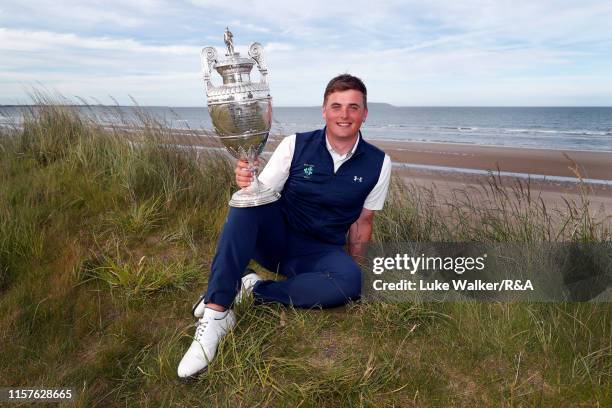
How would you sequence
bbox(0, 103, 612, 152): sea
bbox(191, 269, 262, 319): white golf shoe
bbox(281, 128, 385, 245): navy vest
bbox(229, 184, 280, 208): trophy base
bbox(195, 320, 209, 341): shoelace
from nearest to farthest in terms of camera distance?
1. bbox(195, 320, 209, 341): shoelace
2. bbox(229, 184, 280, 208): trophy base
3. bbox(191, 269, 262, 319): white golf shoe
4. bbox(281, 128, 385, 245): navy vest
5. bbox(0, 103, 612, 152): sea

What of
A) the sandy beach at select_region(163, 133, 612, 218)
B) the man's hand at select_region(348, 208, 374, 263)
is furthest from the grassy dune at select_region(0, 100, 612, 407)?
the sandy beach at select_region(163, 133, 612, 218)

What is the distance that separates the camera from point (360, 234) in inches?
109

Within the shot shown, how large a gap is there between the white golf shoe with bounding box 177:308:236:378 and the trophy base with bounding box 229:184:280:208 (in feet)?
1.80

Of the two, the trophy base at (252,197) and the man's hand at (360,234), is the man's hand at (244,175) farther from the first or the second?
the man's hand at (360,234)

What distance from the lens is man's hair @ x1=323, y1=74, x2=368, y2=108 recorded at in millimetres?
2445

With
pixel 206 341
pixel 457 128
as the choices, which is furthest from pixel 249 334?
pixel 457 128

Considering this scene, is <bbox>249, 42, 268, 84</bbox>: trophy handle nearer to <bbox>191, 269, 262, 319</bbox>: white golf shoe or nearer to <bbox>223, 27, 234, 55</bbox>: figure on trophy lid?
<bbox>223, 27, 234, 55</bbox>: figure on trophy lid

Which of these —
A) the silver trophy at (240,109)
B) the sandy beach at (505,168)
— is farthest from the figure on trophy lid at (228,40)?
the sandy beach at (505,168)

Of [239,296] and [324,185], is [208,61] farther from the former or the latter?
[239,296]

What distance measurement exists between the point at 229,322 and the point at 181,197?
1947mm

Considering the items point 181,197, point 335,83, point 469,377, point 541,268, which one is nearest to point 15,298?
point 181,197

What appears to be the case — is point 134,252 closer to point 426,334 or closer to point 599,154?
point 426,334

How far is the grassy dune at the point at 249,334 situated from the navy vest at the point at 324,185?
0.53 metres

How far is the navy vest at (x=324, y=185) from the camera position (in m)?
2.57
